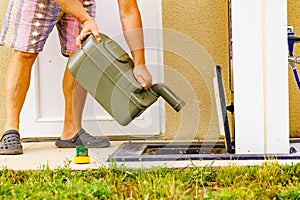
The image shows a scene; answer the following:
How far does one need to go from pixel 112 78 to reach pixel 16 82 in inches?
28.3

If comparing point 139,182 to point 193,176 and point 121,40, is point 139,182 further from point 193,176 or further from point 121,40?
point 121,40

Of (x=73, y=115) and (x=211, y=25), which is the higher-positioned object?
(x=211, y=25)

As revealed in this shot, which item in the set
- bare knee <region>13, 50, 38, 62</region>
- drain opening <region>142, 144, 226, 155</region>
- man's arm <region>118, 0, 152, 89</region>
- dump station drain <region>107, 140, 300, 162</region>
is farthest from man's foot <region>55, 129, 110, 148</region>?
man's arm <region>118, 0, 152, 89</region>

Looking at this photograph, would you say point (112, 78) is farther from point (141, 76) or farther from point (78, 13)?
point (78, 13)

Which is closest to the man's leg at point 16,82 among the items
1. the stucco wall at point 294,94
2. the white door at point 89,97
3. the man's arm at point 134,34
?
the white door at point 89,97

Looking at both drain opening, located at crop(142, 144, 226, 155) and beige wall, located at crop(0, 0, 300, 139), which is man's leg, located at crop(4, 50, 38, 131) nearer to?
drain opening, located at crop(142, 144, 226, 155)

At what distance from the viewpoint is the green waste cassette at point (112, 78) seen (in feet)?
9.21

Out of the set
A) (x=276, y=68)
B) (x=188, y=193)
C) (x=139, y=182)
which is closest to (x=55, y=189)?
(x=139, y=182)

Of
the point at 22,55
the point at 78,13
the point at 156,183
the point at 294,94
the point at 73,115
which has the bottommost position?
the point at 156,183

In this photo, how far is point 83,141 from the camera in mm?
3506

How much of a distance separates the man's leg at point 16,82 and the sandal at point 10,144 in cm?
7

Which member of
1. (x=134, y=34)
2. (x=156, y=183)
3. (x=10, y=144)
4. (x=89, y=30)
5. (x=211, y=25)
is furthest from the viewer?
(x=211, y=25)

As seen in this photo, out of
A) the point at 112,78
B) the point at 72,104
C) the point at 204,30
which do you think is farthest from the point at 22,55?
the point at 204,30

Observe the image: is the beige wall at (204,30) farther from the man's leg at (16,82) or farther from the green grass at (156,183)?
the green grass at (156,183)
